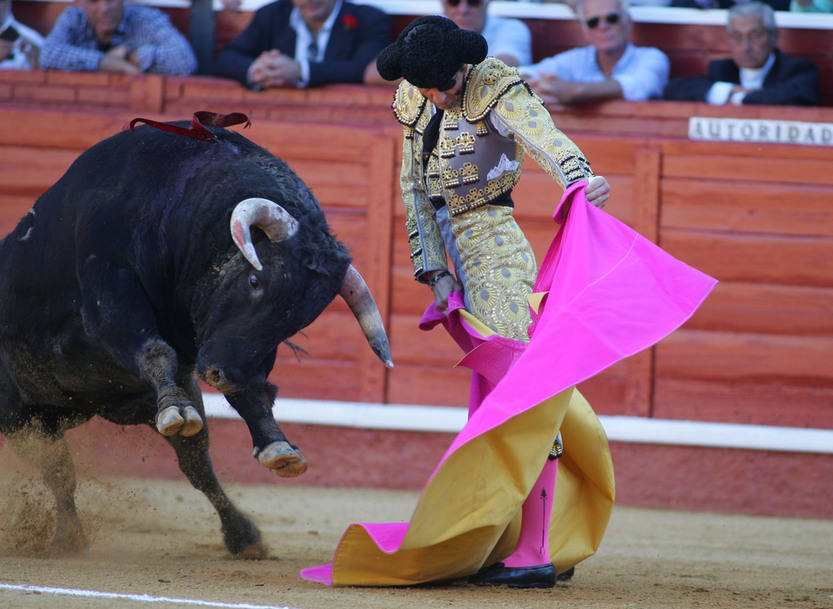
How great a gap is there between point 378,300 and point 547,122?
2663 mm

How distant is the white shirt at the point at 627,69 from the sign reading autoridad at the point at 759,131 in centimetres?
29

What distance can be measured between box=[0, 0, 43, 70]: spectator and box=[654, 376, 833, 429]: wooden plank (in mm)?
3606

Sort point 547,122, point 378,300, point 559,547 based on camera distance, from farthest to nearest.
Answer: point 378,300
point 559,547
point 547,122

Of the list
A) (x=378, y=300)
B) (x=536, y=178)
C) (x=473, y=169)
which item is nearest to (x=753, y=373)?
(x=536, y=178)

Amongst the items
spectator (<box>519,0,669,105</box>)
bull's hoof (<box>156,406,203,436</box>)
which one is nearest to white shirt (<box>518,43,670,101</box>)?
spectator (<box>519,0,669,105</box>)

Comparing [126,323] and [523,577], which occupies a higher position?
[126,323]

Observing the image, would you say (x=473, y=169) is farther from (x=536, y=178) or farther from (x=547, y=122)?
(x=536, y=178)

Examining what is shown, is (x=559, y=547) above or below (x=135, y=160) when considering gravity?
below

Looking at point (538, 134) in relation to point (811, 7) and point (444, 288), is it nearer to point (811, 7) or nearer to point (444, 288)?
point (444, 288)

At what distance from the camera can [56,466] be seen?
152 inches

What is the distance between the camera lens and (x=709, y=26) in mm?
5840

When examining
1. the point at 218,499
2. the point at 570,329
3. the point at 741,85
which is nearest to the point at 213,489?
the point at 218,499

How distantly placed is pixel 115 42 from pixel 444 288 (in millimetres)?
3507

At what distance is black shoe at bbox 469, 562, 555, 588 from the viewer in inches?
118
